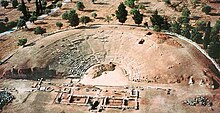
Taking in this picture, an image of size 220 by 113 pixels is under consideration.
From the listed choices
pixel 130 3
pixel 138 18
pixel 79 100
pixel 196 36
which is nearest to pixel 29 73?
pixel 79 100

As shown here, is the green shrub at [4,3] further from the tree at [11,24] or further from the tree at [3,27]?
the tree at [3,27]

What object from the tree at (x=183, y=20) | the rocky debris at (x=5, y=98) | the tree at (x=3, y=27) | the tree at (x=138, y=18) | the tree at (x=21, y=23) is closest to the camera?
the rocky debris at (x=5, y=98)

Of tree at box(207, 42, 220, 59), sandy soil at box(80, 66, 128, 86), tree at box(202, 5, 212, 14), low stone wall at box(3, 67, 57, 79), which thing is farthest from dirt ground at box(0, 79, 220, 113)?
tree at box(202, 5, 212, 14)

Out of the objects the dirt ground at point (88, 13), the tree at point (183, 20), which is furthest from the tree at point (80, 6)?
the tree at point (183, 20)

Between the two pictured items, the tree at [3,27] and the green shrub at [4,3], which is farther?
the green shrub at [4,3]

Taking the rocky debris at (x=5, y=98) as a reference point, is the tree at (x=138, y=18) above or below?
above

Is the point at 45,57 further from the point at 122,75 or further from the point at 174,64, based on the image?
the point at 174,64
